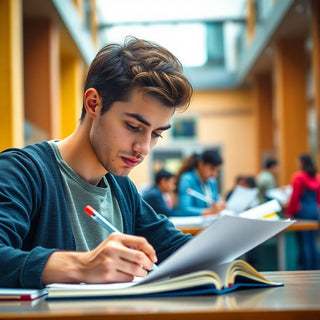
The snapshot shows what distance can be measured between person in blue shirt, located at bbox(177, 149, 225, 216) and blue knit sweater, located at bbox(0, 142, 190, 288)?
3.60 m

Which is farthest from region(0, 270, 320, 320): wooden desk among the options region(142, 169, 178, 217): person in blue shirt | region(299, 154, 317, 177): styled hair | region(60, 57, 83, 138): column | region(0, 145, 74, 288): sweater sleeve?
region(60, 57, 83, 138): column

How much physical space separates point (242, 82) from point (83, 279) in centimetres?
1387

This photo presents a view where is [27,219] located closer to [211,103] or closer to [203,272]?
[203,272]

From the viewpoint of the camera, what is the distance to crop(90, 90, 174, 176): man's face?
51.5 inches

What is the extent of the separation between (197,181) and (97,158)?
4.03m

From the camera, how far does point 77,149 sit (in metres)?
1.43

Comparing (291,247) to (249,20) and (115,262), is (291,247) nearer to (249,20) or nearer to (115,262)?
(115,262)

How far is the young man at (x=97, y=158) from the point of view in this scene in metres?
1.27

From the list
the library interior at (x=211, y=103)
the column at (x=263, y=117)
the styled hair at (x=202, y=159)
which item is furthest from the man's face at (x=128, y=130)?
the column at (x=263, y=117)

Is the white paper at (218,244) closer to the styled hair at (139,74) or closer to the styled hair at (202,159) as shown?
the styled hair at (139,74)

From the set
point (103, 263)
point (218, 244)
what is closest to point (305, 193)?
point (218, 244)

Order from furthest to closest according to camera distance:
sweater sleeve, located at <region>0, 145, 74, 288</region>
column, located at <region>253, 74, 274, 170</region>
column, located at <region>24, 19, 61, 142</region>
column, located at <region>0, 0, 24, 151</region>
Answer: column, located at <region>253, 74, 274, 170</region> < column, located at <region>24, 19, 61, 142</region> < column, located at <region>0, 0, 24, 151</region> < sweater sleeve, located at <region>0, 145, 74, 288</region>

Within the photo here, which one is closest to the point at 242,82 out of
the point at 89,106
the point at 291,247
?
the point at 291,247

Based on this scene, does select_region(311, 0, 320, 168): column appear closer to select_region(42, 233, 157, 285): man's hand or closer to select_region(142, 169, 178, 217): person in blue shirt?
select_region(142, 169, 178, 217): person in blue shirt
